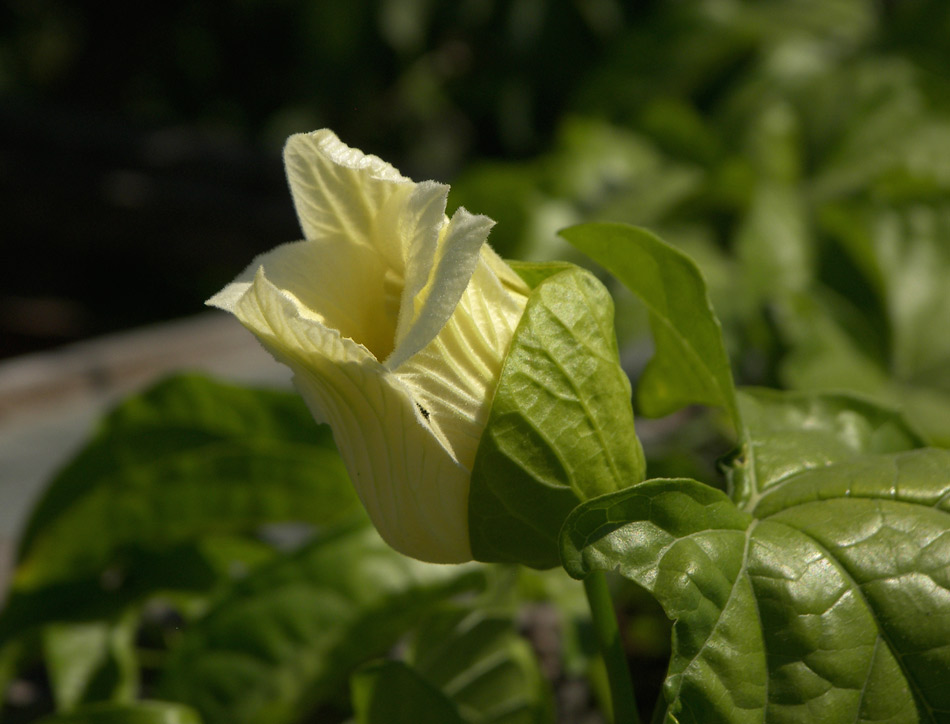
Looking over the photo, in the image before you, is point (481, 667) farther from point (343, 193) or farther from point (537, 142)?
point (537, 142)

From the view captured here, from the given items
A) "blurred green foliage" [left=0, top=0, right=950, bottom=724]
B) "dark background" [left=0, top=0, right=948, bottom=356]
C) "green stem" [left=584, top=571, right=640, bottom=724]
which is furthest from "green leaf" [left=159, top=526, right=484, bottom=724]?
"dark background" [left=0, top=0, right=948, bottom=356]

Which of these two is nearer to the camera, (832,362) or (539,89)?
(832,362)

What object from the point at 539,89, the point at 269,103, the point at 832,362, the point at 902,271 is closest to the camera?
the point at 832,362

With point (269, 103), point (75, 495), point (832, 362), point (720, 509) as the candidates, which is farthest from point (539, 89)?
point (720, 509)

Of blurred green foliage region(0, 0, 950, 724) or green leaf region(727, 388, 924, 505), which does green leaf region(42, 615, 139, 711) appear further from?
green leaf region(727, 388, 924, 505)

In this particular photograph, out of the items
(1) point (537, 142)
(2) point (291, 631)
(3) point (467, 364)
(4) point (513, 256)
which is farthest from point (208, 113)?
(3) point (467, 364)

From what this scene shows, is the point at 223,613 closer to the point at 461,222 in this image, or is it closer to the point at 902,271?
the point at 461,222
